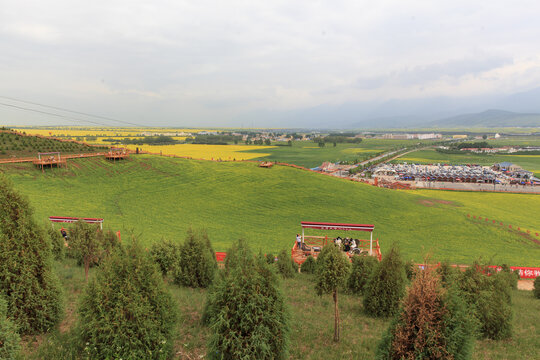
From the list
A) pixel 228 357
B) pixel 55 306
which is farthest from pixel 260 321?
pixel 55 306

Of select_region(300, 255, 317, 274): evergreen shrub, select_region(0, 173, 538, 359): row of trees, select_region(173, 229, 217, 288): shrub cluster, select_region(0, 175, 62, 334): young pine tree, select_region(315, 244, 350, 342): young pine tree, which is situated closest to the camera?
select_region(0, 173, 538, 359): row of trees

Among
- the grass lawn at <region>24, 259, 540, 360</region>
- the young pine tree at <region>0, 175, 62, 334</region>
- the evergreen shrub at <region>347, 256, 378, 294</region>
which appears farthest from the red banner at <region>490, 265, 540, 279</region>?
the young pine tree at <region>0, 175, 62, 334</region>

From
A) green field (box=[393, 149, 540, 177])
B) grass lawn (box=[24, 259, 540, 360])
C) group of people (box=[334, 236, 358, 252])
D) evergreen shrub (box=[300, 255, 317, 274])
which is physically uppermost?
green field (box=[393, 149, 540, 177])

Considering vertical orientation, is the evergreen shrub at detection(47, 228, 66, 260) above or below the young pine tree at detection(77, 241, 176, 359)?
below

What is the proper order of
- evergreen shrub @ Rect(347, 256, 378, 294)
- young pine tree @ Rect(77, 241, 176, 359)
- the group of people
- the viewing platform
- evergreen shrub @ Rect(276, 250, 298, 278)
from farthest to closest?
1. the viewing platform
2. the group of people
3. evergreen shrub @ Rect(276, 250, 298, 278)
4. evergreen shrub @ Rect(347, 256, 378, 294)
5. young pine tree @ Rect(77, 241, 176, 359)

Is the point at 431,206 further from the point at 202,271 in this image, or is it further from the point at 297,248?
the point at 202,271

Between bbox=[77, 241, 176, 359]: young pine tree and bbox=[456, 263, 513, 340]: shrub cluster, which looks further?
bbox=[456, 263, 513, 340]: shrub cluster

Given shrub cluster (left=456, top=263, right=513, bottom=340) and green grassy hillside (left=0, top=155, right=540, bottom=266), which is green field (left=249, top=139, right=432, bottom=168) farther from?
shrub cluster (left=456, top=263, right=513, bottom=340)
